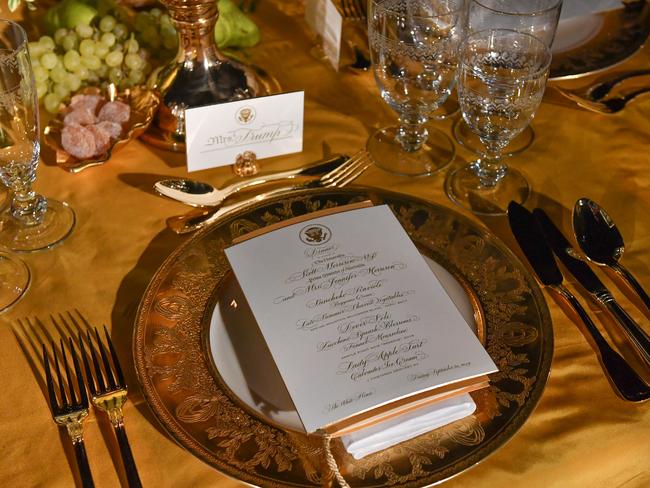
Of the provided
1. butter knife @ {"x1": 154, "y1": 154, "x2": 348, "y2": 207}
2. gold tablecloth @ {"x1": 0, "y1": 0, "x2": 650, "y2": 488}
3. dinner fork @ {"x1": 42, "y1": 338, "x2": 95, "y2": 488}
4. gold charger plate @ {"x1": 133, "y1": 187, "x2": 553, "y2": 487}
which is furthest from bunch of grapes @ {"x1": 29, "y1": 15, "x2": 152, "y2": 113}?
dinner fork @ {"x1": 42, "y1": 338, "x2": 95, "y2": 488}

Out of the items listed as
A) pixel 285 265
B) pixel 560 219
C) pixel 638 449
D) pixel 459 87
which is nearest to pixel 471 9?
pixel 459 87

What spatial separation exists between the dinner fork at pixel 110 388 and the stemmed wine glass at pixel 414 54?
0.46m

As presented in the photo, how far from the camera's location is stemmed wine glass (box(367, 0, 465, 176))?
0.95m

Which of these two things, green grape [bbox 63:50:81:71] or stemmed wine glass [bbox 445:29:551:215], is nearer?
stemmed wine glass [bbox 445:29:551:215]

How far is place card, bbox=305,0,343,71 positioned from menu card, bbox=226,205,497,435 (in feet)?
1.35

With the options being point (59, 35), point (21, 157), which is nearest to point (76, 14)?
point (59, 35)

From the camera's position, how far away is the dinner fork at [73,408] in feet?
2.26

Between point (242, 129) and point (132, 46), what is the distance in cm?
24

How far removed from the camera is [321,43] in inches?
Answer: 49.0

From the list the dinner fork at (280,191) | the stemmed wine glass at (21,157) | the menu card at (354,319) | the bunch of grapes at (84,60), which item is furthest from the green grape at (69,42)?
the menu card at (354,319)

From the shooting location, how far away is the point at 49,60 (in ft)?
3.50

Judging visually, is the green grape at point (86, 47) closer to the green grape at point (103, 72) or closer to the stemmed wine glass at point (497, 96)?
the green grape at point (103, 72)

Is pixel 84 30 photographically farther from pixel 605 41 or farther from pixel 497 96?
pixel 605 41

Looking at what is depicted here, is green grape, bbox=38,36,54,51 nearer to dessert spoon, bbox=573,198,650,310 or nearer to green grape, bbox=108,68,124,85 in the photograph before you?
green grape, bbox=108,68,124,85
